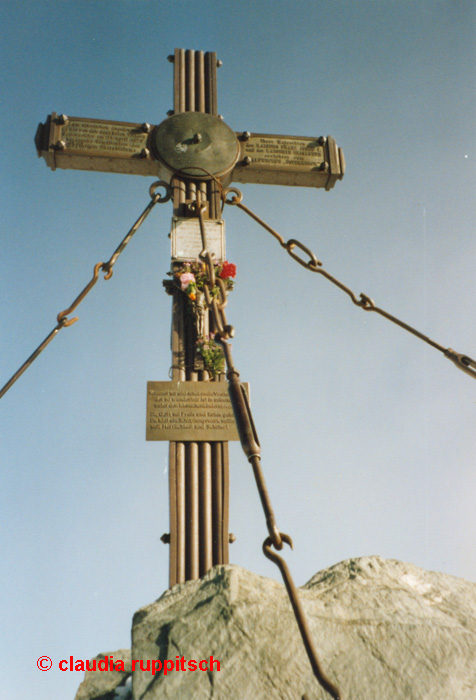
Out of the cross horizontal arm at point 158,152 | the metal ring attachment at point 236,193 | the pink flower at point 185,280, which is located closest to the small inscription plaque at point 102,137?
the cross horizontal arm at point 158,152

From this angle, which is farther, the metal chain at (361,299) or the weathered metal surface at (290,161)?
the weathered metal surface at (290,161)

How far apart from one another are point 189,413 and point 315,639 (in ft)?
7.72

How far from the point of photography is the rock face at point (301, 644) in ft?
5.64

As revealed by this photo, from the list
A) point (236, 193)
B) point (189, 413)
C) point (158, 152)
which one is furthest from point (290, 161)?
point (189, 413)

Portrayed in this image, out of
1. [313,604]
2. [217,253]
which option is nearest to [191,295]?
[217,253]

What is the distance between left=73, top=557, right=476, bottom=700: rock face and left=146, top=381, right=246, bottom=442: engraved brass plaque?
1.85m

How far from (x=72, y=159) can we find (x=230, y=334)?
3519 millimetres

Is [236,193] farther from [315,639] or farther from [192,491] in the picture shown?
[315,639]

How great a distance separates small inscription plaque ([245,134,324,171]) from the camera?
5293 millimetres

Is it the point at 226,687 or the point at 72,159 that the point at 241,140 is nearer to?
the point at 72,159

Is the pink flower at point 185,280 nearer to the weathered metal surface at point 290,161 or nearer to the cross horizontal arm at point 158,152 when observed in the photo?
the cross horizontal arm at point 158,152

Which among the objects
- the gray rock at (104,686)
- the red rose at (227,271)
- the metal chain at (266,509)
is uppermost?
the red rose at (227,271)

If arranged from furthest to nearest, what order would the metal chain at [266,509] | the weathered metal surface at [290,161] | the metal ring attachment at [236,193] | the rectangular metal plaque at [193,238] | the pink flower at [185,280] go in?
the weathered metal surface at [290,161]
the metal ring attachment at [236,193]
the rectangular metal plaque at [193,238]
the pink flower at [185,280]
the metal chain at [266,509]

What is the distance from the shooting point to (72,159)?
198 inches
